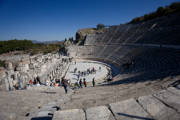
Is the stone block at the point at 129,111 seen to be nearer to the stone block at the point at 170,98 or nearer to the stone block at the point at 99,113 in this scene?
the stone block at the point at 99,113

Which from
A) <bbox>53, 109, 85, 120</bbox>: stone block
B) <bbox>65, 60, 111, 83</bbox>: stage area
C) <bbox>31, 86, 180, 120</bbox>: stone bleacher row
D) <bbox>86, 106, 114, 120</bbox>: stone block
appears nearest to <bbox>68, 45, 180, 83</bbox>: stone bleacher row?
<bbox>65, 60, 111, 83</bbox>: stage area

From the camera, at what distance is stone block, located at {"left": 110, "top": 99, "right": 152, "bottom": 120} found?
2116mm

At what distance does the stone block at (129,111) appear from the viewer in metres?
2.12

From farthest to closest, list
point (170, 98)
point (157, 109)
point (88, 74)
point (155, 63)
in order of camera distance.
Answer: point (88, 74), point (155, 63), point (170, 98), point (157, 109)

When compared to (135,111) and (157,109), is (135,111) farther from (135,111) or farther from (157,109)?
(157,109)

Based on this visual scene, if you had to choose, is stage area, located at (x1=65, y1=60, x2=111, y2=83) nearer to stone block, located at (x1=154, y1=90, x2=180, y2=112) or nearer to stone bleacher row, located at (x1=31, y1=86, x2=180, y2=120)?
stone block, located at (x1=154, y1=90, x2=180, y2=112)

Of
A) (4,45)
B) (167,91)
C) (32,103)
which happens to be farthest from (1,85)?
(4,45)

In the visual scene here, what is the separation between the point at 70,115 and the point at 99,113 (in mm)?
660

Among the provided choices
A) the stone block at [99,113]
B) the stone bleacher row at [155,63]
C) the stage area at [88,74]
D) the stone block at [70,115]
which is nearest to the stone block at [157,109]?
the stone block at [99,113]

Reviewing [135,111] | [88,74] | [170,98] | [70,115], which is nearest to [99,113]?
[70,115]

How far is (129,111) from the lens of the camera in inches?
91.2

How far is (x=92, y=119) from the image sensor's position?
2.19 meters

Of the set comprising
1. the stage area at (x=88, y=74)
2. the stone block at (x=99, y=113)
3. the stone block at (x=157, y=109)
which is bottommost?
the stage area at (x=88, y=74)

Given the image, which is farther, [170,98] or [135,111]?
[170,98]
